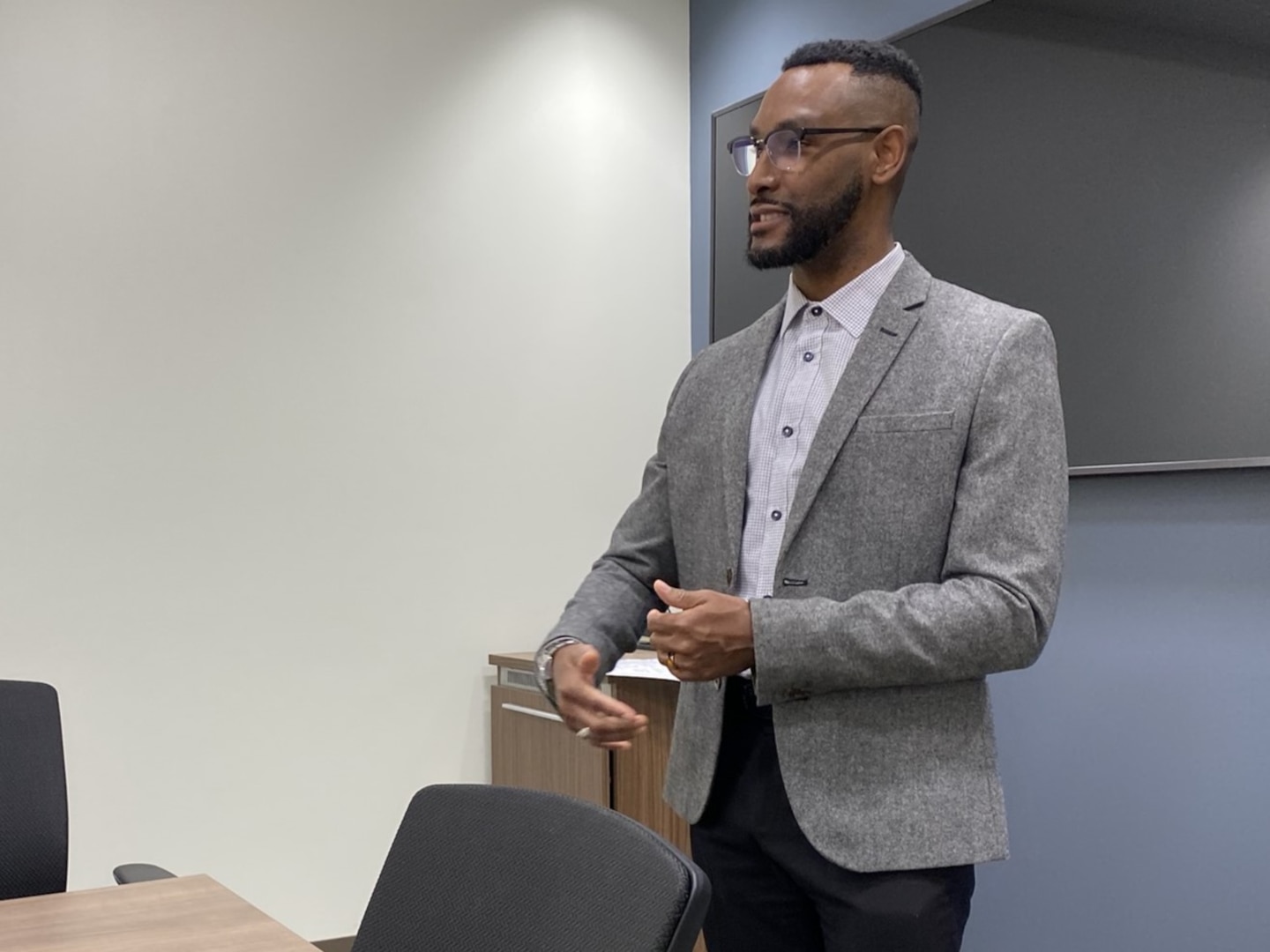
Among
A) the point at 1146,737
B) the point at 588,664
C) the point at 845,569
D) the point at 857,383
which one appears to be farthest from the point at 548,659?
the point at 1146,737

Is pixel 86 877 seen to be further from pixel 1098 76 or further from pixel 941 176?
pixel 1098 76

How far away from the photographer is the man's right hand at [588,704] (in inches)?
58.7

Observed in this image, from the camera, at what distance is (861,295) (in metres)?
1.69

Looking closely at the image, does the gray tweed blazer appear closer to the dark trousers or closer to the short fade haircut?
the dark trousers

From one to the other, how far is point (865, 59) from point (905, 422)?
1.60 ft

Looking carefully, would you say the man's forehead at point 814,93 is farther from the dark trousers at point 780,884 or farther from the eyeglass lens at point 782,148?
the dark trousers at point 780,884

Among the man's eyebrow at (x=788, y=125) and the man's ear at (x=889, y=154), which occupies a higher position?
the man's eyebrow at (x=788, y=125)

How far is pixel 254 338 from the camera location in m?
3.44

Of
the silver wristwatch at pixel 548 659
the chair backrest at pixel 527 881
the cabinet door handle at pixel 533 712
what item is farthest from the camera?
the cabinet door handle at pixel 533 712

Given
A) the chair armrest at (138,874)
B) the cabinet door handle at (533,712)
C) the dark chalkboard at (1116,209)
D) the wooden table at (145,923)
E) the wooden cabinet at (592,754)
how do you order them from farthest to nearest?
the cabinet door handle at (533,712), the wooden cabinet at (592,754), the dark chalkboard at (1116,209), the chair armrest at (138,874), the wooden table at (145,923)

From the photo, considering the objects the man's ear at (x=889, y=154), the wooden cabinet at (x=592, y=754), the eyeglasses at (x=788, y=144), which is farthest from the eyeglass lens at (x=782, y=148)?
the wooden cabinet at (x=592, y=754)

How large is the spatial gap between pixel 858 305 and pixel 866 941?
2.44 feet

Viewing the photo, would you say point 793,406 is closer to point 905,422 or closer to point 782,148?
point 905,422

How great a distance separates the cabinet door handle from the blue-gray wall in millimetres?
1079
